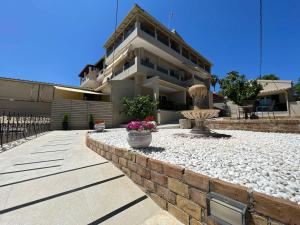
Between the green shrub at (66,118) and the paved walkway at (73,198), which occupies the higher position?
the green shrub at (66,118)

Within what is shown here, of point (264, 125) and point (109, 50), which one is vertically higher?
point (109, 50)

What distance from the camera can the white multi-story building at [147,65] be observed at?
683 inches

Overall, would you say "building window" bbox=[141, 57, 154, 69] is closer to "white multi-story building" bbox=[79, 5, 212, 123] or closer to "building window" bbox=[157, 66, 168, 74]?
"white multi-story building" bbox=[79, 5, 212, 123]

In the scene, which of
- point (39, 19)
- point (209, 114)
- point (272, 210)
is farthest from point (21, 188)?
point (39, 19)

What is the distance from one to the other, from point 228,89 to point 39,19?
53.3ft

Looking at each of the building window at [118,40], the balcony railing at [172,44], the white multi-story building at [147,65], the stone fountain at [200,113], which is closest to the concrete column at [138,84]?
the white multi-story building at [147,65]

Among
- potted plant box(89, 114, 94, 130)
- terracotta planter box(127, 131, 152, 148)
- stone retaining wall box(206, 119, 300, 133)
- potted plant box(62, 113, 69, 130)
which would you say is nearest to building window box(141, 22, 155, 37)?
potted plant box(89, 114, 94, 130)

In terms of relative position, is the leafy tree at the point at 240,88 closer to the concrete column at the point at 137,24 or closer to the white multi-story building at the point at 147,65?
the white multi-story building at the point at 147,65

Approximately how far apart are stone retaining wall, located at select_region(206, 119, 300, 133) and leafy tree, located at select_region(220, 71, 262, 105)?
4355 mm

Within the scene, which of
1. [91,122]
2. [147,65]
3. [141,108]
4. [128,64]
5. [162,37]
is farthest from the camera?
[162,37]

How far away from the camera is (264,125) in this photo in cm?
698

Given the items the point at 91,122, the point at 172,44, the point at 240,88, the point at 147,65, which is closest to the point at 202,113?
the point at 240,88

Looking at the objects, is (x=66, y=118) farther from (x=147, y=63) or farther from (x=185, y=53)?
(x=185, y=53)

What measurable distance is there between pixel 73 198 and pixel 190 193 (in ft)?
6.34
